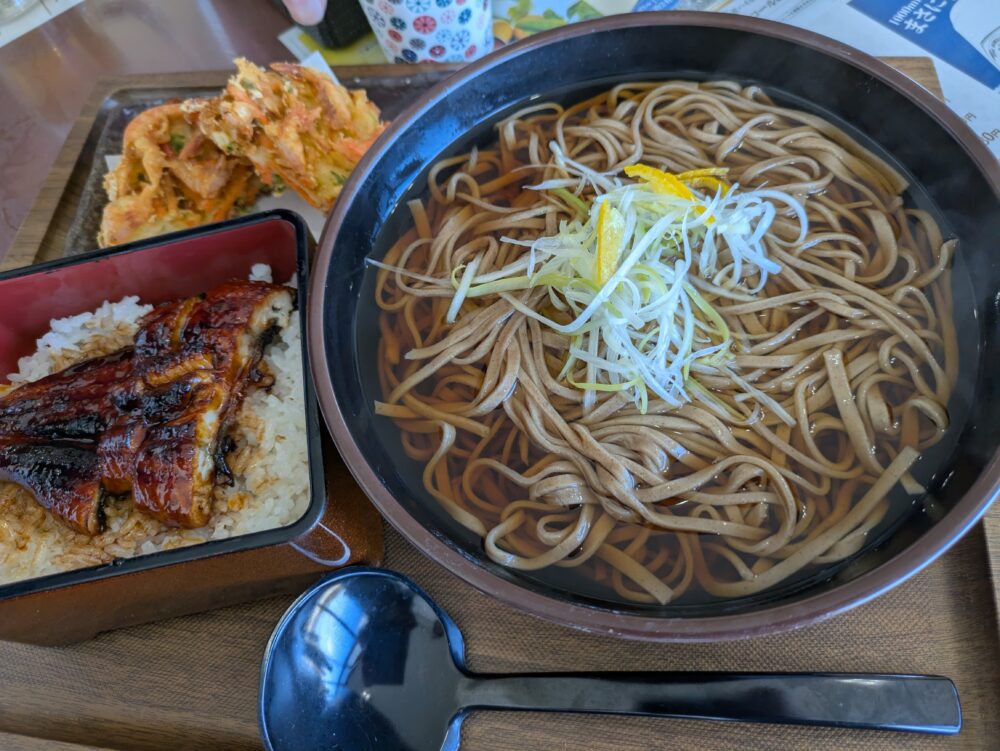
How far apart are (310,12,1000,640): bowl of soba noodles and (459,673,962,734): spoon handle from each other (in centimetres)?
17

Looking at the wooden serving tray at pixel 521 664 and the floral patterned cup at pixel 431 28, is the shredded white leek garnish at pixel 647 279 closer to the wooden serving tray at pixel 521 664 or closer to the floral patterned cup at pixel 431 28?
the wooden serving tray at pixel 521 664

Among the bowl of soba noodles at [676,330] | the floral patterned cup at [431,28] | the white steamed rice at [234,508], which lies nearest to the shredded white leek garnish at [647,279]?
the bowl of soba noodles at [676,330]

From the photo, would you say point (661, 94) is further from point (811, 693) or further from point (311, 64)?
point (811, 693)

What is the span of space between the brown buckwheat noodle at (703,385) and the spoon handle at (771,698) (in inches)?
7.1

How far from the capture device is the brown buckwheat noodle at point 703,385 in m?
1.42

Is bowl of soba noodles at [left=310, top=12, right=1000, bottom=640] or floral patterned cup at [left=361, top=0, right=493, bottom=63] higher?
floral patterned cup at [left=361, top=0, right=493, bottom=63]

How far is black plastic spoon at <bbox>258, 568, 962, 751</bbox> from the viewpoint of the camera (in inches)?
50.7

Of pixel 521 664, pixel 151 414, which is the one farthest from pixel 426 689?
pixel 151 414

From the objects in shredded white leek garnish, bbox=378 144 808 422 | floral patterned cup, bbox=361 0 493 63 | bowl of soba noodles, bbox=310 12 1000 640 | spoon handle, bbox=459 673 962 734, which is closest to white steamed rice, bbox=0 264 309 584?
bowl of soba noodles, bbox=310 12 1000 640

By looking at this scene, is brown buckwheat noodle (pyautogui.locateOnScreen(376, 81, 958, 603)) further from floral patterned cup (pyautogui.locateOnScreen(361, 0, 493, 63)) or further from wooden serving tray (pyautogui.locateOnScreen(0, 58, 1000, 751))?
floral patterned cup (pyautogui.locateOnScreen(361, 0, 493, 63))

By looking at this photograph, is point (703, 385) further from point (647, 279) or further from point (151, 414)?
point (151, 414)

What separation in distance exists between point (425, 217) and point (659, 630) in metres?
1.25

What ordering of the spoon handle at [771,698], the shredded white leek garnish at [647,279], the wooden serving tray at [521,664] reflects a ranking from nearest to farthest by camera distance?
the spoon handle at [771,698] → the wooden serving tray at [521,664] → the shredded white leek garnish at [647,279]

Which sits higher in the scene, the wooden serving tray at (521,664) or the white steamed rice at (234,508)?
the white steamed rice at (234,508)
